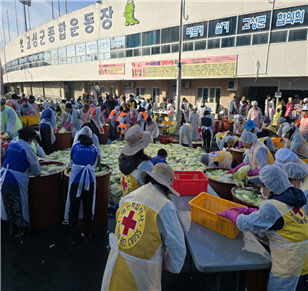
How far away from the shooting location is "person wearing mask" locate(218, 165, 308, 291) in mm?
2195

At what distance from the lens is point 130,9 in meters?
21.9

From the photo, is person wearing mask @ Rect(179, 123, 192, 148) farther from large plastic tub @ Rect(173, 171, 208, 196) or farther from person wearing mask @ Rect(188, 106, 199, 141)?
large plastic tub @ Rect(173, 171, 208, 196)

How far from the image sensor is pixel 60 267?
3.44m

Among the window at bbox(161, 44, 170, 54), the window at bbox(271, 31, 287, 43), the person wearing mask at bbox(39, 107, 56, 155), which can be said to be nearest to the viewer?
the person wearing mask at bbox(39, 107, 56, 155)

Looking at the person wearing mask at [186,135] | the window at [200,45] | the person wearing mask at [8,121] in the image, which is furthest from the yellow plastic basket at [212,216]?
the window at [200,45]

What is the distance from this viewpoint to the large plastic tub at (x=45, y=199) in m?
4.05

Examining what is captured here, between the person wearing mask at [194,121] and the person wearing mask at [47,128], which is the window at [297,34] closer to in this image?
the person wearing mask at [194,121]

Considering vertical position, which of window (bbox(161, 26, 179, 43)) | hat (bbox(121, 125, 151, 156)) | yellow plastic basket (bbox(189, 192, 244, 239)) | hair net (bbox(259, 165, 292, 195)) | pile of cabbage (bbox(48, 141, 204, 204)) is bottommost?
pile of cabbage (bbox(48, 141, 204, 204))

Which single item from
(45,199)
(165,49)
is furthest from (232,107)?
(45,199)

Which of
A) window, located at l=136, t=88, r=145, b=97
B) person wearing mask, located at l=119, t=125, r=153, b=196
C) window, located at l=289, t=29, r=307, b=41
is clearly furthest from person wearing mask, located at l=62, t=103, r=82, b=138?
window, located at l=136, t=88, r=145, b=97

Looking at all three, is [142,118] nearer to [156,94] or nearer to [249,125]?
[249,125]

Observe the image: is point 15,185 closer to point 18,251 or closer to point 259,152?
point 18,251

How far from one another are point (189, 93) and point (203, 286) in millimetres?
18508

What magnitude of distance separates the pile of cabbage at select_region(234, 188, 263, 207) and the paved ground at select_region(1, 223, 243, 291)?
3.27ft
